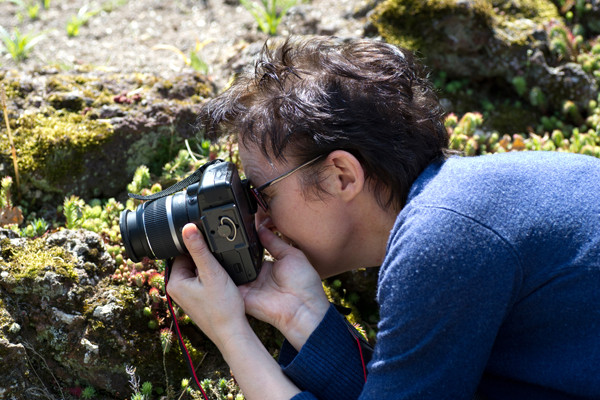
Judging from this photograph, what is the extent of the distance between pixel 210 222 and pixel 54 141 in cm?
143

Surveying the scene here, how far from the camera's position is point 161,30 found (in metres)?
5.16

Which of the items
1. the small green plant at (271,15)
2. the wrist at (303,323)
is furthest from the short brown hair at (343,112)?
the small green plant at (271,15)

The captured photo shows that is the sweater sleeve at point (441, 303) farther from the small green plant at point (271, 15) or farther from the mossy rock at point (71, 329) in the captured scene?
the small green plant at point (271, 15)

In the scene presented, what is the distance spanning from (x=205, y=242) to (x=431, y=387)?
2.94 feet

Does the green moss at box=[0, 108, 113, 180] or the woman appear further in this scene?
the green moss at box=[0, 108, 113, 180]

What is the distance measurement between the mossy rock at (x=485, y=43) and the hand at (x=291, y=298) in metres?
2.19

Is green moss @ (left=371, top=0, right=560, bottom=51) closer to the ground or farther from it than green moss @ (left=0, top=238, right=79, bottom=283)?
farther from it

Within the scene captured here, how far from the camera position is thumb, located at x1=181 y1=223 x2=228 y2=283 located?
6.90ft

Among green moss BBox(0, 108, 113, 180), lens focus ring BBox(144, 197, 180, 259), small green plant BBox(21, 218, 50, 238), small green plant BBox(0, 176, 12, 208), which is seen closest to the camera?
lens focus ring BBox(144, 197, 180, 259)

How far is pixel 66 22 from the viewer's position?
17.2 ft

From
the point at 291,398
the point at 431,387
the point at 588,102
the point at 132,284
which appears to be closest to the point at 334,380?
the point at 291,398

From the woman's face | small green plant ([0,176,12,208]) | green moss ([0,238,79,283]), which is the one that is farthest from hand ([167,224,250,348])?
small green plant ([0,176,12,208])

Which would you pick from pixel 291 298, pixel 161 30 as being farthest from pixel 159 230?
pixel 161 30

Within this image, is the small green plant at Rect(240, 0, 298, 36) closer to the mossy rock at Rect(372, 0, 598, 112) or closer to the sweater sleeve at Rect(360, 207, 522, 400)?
the mossy rock at Rect(372, 0, 598, 112)
